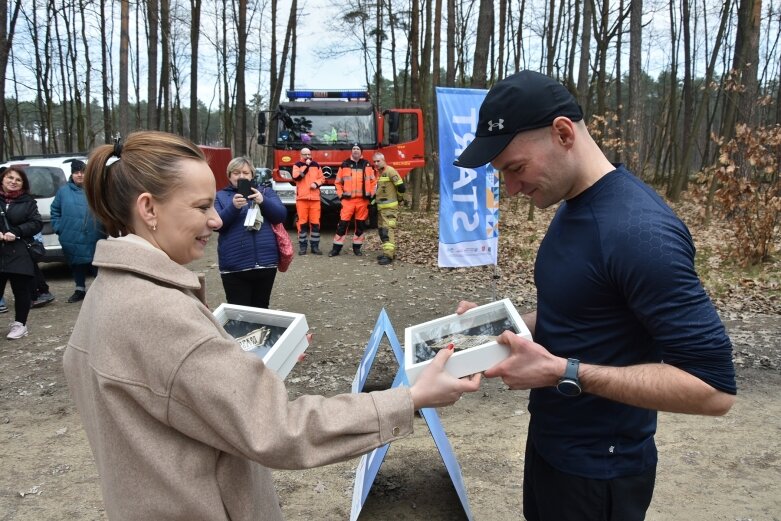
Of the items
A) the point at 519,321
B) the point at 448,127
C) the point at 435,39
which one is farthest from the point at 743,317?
the point at 435,39

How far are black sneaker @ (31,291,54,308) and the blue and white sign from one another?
5688mm

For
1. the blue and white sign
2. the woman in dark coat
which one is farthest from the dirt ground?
the blue and white sign

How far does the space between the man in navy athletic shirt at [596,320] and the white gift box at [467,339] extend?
5cm

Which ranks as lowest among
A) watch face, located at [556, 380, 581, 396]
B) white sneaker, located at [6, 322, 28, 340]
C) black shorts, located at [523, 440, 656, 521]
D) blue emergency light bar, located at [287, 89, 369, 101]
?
white sneaker, located at [6, 322, 28, 340]

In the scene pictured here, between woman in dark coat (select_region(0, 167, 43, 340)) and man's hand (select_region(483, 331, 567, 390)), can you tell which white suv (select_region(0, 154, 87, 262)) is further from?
man's hand (select_region(483, 331, 567, 390))

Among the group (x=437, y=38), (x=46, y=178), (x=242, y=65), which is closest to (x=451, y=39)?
(x=437, y=38)

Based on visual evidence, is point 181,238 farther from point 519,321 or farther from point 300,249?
point 300,249

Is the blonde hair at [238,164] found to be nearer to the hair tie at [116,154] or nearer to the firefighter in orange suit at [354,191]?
the hair tie at [116,154]

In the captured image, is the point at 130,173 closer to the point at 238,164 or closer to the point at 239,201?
the point at 239,201

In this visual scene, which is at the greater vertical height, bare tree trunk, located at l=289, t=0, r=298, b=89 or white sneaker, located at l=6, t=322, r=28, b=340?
bare tree trunk, located at l=289, t=0, r=298, b=89

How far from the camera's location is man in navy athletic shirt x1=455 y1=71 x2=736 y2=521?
1.40 metres

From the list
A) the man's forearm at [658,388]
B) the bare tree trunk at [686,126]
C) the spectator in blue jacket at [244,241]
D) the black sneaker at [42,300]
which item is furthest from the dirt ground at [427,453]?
the bare tree trunk at [686,126]

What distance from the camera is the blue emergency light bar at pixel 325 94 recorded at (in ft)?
47.7

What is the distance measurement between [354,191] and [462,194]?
438 centimetres
